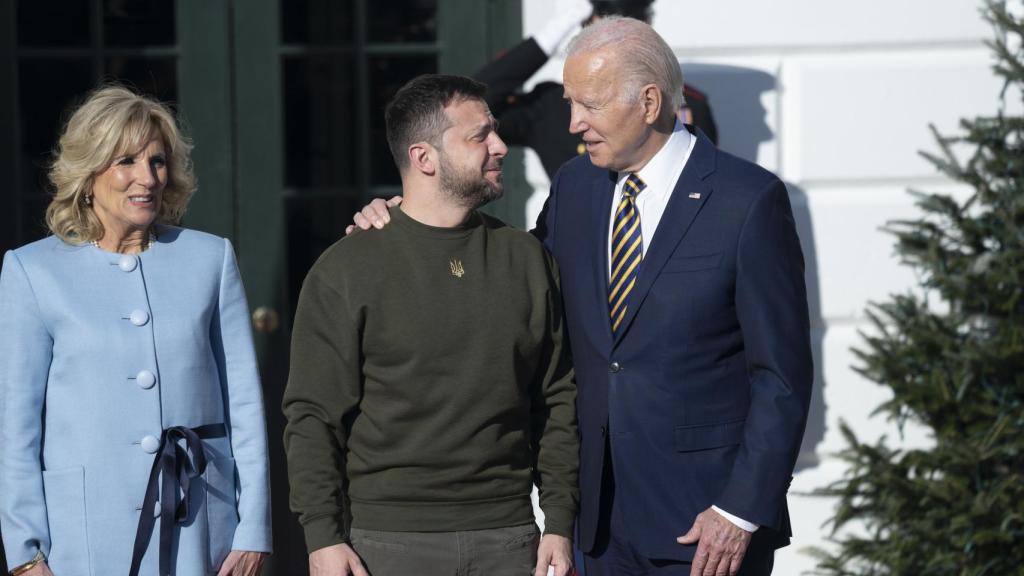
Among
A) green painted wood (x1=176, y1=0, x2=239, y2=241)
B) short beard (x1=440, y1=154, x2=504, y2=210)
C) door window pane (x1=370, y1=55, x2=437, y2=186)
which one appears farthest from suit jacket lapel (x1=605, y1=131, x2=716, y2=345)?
green painted wood (x1=176, y1=0, x2=239, y2=241)

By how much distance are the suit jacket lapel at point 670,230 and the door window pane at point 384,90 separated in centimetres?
232

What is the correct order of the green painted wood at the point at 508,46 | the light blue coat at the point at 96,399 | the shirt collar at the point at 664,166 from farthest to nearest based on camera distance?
the green painted wood at the point at 508,46 < the shirt collar at the point at 664,166 < the light blue coat at the point at 96,399

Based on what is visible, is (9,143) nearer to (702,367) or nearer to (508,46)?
(508,46)

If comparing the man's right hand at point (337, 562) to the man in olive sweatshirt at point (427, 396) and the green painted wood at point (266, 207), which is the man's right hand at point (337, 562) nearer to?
A: the man in olive sweatshirt at point (427, 396)

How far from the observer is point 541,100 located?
15.0 ft

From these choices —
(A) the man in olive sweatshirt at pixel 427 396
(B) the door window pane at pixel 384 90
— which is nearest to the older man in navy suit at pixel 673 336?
(A) the man in olive sweatshirt at pixel 427 396

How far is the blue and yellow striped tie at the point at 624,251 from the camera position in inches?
117

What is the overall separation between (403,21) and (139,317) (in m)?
2.43

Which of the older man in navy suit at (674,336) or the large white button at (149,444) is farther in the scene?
the large white button at (149,444)

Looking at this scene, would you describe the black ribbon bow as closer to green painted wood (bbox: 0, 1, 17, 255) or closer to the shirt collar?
the shirt collar

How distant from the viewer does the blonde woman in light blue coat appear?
292cm

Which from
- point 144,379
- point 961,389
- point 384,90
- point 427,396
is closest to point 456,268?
point 427,396

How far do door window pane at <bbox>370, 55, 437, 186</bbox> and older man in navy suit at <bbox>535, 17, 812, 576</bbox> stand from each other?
2.17 meters

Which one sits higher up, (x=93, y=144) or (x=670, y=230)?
(x=93, y=144)
